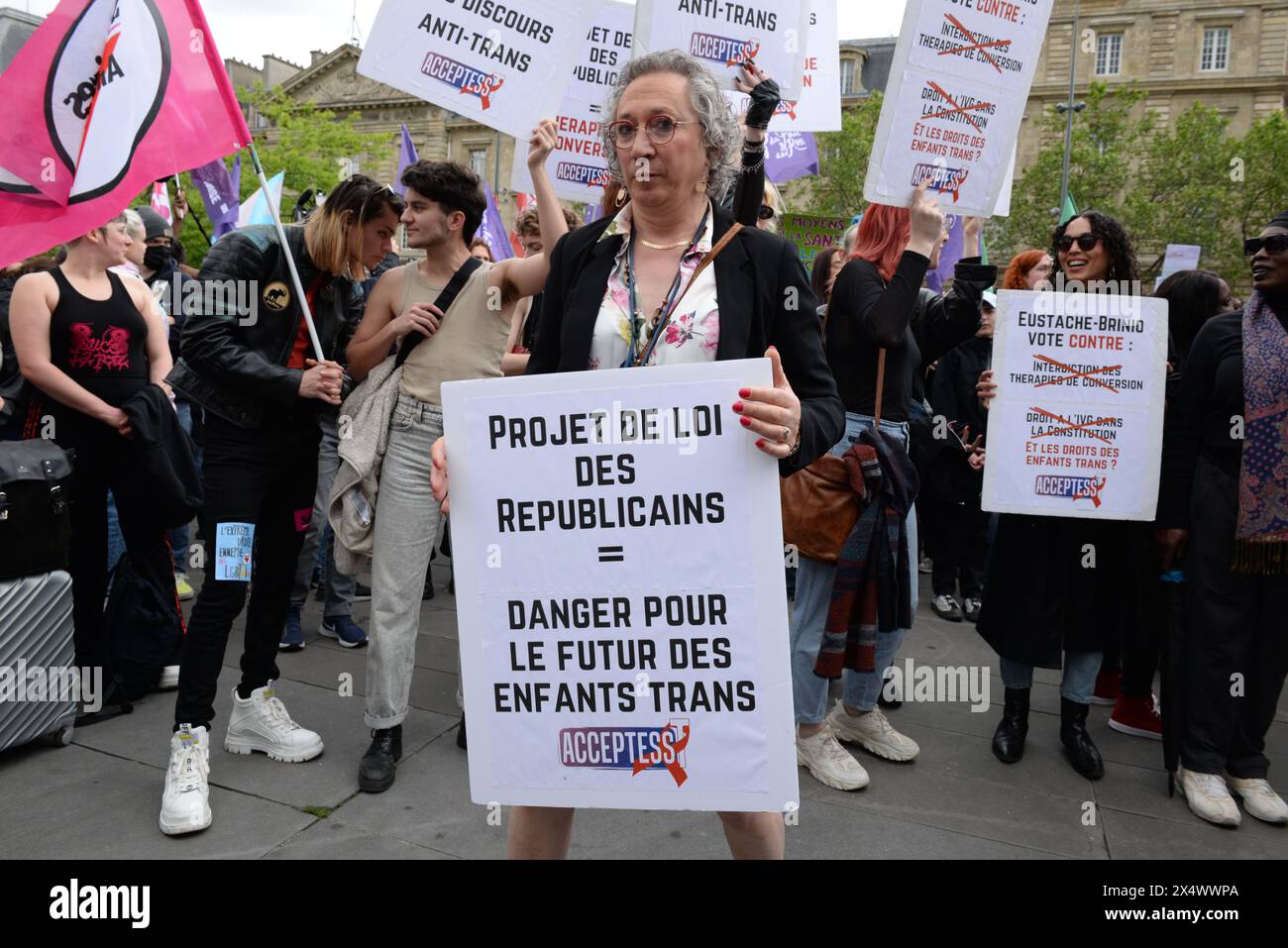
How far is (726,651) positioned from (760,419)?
0.45 metres

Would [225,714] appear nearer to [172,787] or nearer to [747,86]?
[172,787]

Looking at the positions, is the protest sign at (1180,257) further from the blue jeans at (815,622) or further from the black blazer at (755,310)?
the black blazer at (755,310)

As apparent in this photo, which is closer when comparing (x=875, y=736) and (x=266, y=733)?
(x=266, y=733)

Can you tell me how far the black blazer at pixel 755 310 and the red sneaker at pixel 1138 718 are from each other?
10.1ft

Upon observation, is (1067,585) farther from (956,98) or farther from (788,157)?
(788,157)

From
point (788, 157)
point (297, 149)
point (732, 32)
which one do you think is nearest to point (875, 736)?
point (732, 32)

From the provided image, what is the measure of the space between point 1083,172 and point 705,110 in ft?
113

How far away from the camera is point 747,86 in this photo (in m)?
3.66

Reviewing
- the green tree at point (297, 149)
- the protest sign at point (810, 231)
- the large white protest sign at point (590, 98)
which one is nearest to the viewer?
the large white protest sign at point (590, 98)

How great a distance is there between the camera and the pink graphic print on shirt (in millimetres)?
4012

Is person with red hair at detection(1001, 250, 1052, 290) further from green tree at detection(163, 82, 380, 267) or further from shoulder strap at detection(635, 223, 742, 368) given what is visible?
green tree at detection(163, 82, 380, 267)

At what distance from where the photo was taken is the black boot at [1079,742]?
12.4ft

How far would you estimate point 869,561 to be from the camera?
3.57 m

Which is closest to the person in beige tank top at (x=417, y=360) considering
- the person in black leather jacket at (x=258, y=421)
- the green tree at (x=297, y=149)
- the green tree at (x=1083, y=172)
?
the person in black leather jacket at (x=258, y=421)
